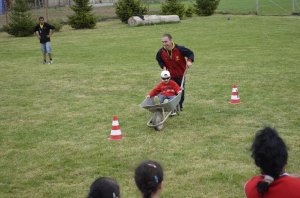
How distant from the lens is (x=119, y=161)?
7301 mm

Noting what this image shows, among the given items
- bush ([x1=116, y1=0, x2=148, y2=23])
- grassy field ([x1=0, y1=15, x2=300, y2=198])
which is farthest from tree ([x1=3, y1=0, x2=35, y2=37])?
grassy field ([x1=0, y1=15, x2=300, y2=198])

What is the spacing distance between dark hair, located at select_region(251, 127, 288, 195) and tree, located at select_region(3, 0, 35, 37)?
2698 cm

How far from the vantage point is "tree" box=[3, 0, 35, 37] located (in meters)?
28.5

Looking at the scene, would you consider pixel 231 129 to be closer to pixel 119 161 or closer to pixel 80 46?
pixel 119 161

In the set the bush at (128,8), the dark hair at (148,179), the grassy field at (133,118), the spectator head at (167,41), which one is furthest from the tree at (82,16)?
the dark hair at (148,179)

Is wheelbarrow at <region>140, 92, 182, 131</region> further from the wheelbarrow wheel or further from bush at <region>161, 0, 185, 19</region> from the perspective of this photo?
bush at <region>161, 0, 185, 19</region>

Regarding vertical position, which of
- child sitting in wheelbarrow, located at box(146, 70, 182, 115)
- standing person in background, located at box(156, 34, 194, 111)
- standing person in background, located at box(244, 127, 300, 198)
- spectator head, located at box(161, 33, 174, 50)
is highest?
standing person in background, located at box(244, 127, 300, 198)

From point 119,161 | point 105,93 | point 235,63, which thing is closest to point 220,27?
point 235,63

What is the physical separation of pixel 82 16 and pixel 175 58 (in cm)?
2187

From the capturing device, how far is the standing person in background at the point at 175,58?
10188 mm

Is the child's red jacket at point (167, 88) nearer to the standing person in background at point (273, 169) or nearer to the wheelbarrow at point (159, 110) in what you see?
the wheelbarrow at point (159, 110)

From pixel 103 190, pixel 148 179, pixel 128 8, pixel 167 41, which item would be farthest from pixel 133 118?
pixel 128 8

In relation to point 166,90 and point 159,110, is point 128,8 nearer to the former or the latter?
point 166,90

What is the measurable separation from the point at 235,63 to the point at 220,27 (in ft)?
40.9
